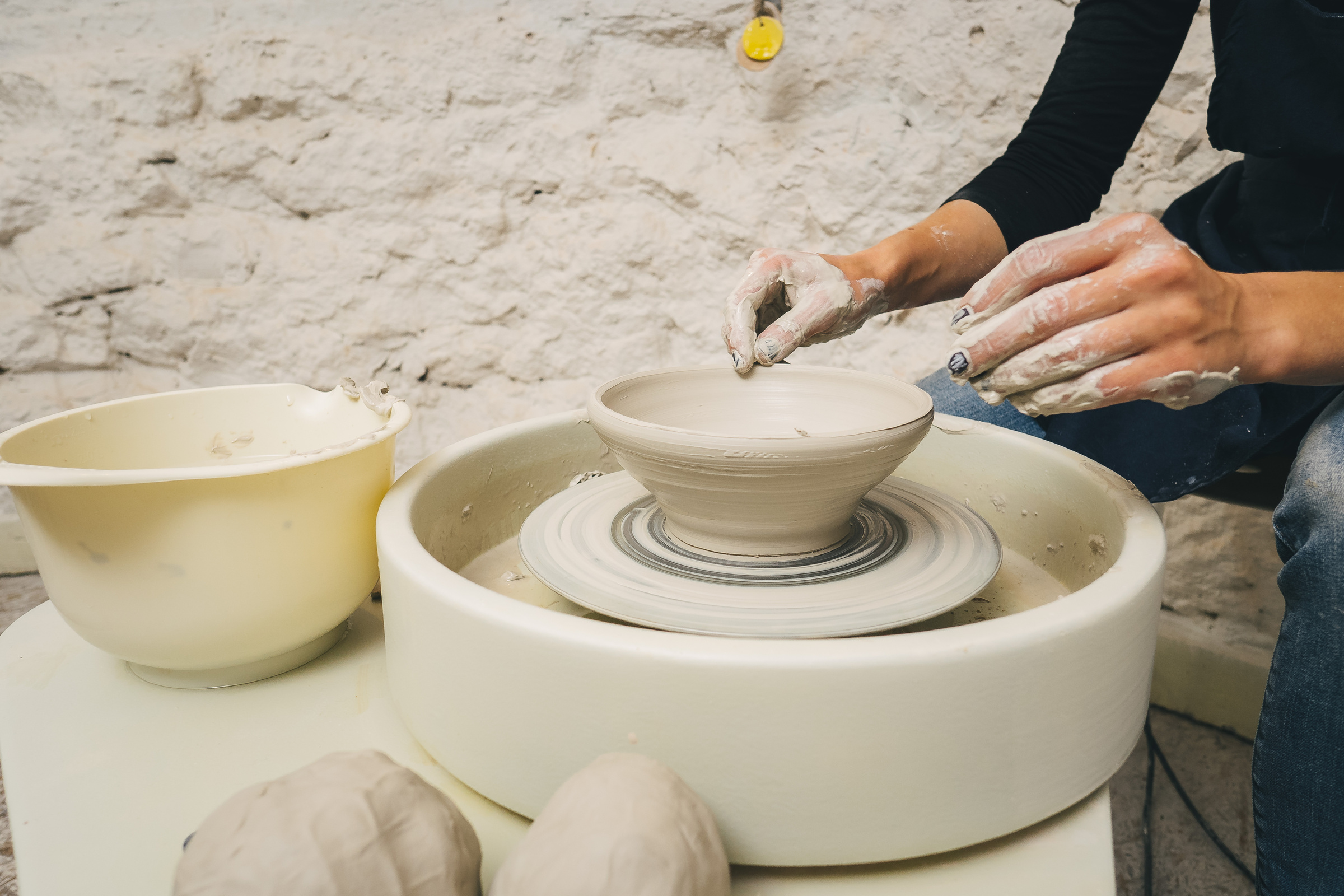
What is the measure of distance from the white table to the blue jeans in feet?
0.71

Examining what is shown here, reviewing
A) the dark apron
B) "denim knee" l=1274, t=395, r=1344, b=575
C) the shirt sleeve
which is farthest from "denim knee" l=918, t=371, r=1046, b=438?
"denim knee" l=1274, t=395, r=1344, b=575

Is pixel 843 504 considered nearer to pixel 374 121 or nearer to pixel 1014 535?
pixel 1014 535

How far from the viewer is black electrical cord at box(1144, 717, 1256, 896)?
1151mm

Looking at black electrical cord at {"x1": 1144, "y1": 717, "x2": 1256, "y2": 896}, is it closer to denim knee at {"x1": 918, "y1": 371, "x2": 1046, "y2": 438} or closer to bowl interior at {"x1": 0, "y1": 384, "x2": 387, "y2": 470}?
denim knee at {"x1": 918, "y1": 371, "x2": 1046, "y2": 438}

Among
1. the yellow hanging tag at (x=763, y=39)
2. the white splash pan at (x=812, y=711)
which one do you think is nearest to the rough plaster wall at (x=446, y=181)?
the yellow hanging tag at (x=763, y=39)

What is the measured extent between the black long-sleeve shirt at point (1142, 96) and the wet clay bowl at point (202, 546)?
93cm

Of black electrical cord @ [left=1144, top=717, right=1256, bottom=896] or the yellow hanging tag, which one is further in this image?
the yellow hanging tag

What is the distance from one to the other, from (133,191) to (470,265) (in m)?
0.75

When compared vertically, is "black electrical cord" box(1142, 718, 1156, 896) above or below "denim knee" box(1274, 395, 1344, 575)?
below

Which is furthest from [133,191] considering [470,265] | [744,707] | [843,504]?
[744,707]

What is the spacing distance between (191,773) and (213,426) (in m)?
0.45

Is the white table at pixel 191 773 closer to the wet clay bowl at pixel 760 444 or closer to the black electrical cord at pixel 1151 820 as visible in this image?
the wet clay bowl at pixel 760 444

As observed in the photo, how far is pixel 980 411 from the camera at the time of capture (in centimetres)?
110

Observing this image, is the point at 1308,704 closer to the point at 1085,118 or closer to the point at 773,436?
the point at 773,436
